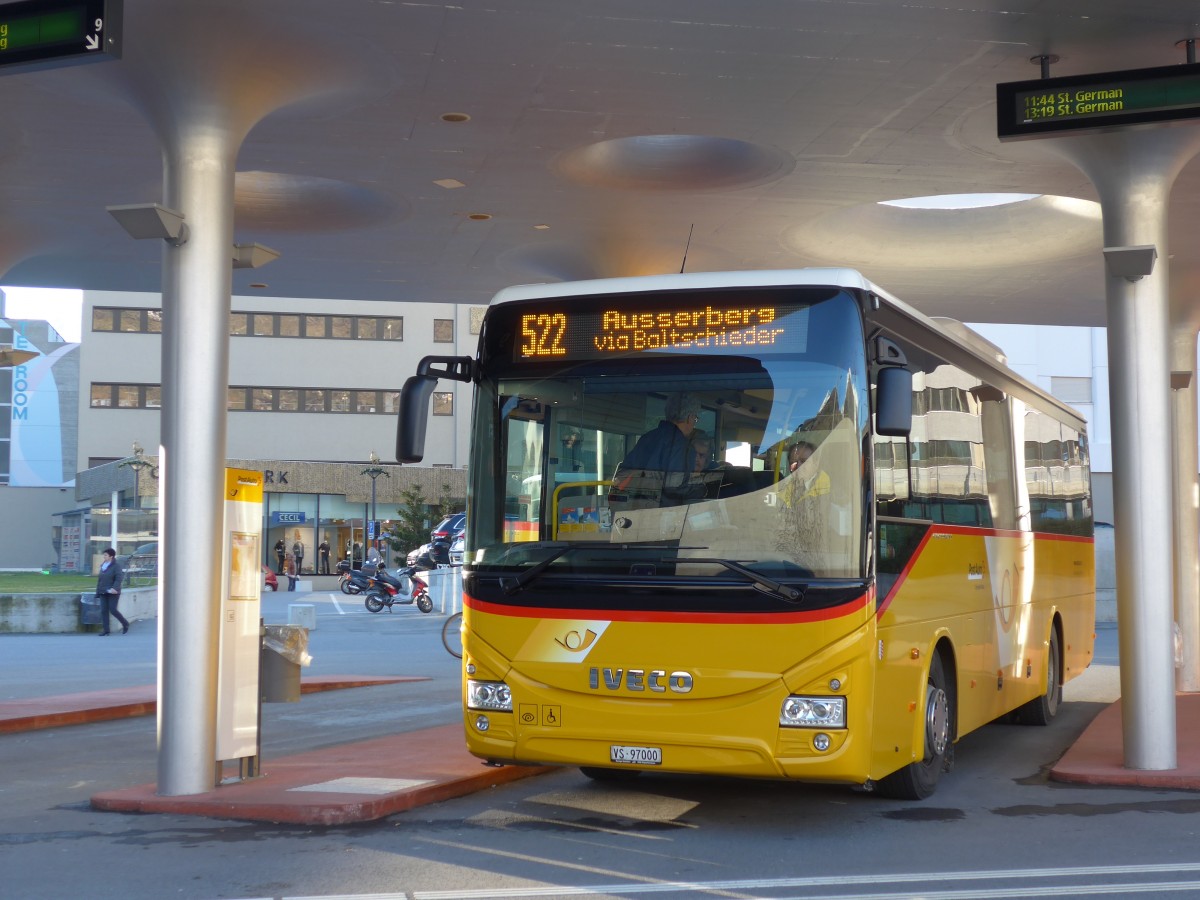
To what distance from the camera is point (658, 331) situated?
8781 millimetres

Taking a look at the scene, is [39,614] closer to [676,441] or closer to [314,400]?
[676,441]

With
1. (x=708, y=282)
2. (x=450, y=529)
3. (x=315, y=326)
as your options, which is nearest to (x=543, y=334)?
(x=708, y=282)

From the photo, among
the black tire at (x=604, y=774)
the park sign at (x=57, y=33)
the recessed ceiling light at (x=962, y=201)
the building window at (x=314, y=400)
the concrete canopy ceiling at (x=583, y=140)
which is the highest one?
the building window at (x=314, y=400)

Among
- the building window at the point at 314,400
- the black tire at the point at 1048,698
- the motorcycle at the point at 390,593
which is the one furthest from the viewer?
the building window at the point at 314,400

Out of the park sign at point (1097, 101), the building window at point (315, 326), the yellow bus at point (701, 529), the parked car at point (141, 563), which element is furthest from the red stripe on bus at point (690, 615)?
the building window at point (315, 326)

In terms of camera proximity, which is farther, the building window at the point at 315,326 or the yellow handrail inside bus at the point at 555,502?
the building window at the point at 315,326

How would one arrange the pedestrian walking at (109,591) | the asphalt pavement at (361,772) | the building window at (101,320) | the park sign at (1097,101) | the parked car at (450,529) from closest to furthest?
the asphalt pavement at (361,772) → the park sign at (1097,101) → the pedestrian walking at (109,591) → the parked car at (450,529) → the building window at (101,320)

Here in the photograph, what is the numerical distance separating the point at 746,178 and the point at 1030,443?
3.64 meters

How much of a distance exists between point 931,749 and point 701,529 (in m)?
2.71

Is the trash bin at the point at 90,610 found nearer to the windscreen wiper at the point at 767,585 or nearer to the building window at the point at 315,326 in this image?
the windscreen wiper at the point at 767,585

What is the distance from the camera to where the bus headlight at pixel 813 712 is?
808 centimetres

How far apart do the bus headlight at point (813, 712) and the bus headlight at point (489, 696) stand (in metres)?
1.70

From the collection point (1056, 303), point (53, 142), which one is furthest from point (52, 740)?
point (1056, 303)

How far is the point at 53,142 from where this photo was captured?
1241cm
